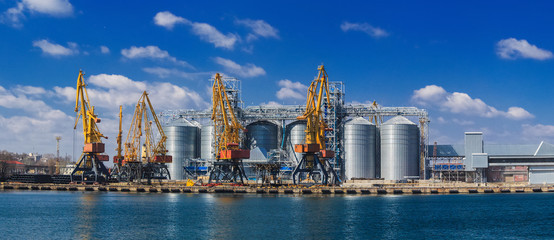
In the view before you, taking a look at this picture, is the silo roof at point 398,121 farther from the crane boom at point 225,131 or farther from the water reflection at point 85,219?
the water reflection at point 85,219

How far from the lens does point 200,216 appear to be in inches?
2975

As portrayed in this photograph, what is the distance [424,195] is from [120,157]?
7705 cm

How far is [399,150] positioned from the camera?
144 meters

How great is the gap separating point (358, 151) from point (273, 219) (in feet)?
254

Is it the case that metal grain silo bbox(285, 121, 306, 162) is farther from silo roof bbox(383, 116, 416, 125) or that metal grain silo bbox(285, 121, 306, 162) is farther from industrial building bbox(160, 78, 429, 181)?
silo roof bbox(383, 116, 416, 125)

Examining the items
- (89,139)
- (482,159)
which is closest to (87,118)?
(89,139)

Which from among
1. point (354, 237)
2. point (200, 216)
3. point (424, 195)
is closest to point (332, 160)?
point (424, 195)

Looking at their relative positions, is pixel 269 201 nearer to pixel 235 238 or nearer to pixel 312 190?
pixel 312 190

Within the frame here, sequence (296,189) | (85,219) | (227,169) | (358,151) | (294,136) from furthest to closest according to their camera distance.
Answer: (294,136) < (358,151) < (227,169) < (296,189) < (85,219)

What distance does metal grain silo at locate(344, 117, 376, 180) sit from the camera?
146375mm

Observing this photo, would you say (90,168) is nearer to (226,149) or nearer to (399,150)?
(226,149)

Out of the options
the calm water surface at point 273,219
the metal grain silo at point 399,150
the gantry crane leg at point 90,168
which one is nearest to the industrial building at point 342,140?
the metal grain silo at point 399,150

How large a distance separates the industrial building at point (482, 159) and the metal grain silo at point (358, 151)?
52.6 feet

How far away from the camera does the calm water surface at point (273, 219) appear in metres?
60.7
